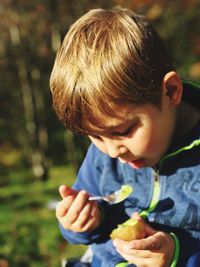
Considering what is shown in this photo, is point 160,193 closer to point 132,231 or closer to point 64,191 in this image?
point 132,231

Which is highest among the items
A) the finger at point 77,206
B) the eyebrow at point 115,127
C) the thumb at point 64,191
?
the eyebrow at point 115,127

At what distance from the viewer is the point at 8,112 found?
6.18 metres

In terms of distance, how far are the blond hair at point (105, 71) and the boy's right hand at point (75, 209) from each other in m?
0.26

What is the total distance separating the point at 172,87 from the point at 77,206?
56 centimetres

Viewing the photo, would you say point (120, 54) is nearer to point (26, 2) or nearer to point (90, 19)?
point (90, 19)

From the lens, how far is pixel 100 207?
2.07 m

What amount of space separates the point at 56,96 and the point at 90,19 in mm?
307

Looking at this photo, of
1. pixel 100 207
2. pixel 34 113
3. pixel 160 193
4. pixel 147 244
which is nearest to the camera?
pixel 147 244

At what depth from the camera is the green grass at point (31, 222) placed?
3430mm

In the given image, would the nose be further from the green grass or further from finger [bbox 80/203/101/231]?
the green grass

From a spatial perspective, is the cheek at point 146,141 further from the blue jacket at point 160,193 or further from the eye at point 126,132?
the blue jacket at point 160,193

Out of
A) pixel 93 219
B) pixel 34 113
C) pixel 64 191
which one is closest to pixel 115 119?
pixel 64 191

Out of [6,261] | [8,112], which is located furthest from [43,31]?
[6,261]

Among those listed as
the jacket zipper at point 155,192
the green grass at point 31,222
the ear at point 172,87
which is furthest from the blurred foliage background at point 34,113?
the ear at point 172,87
